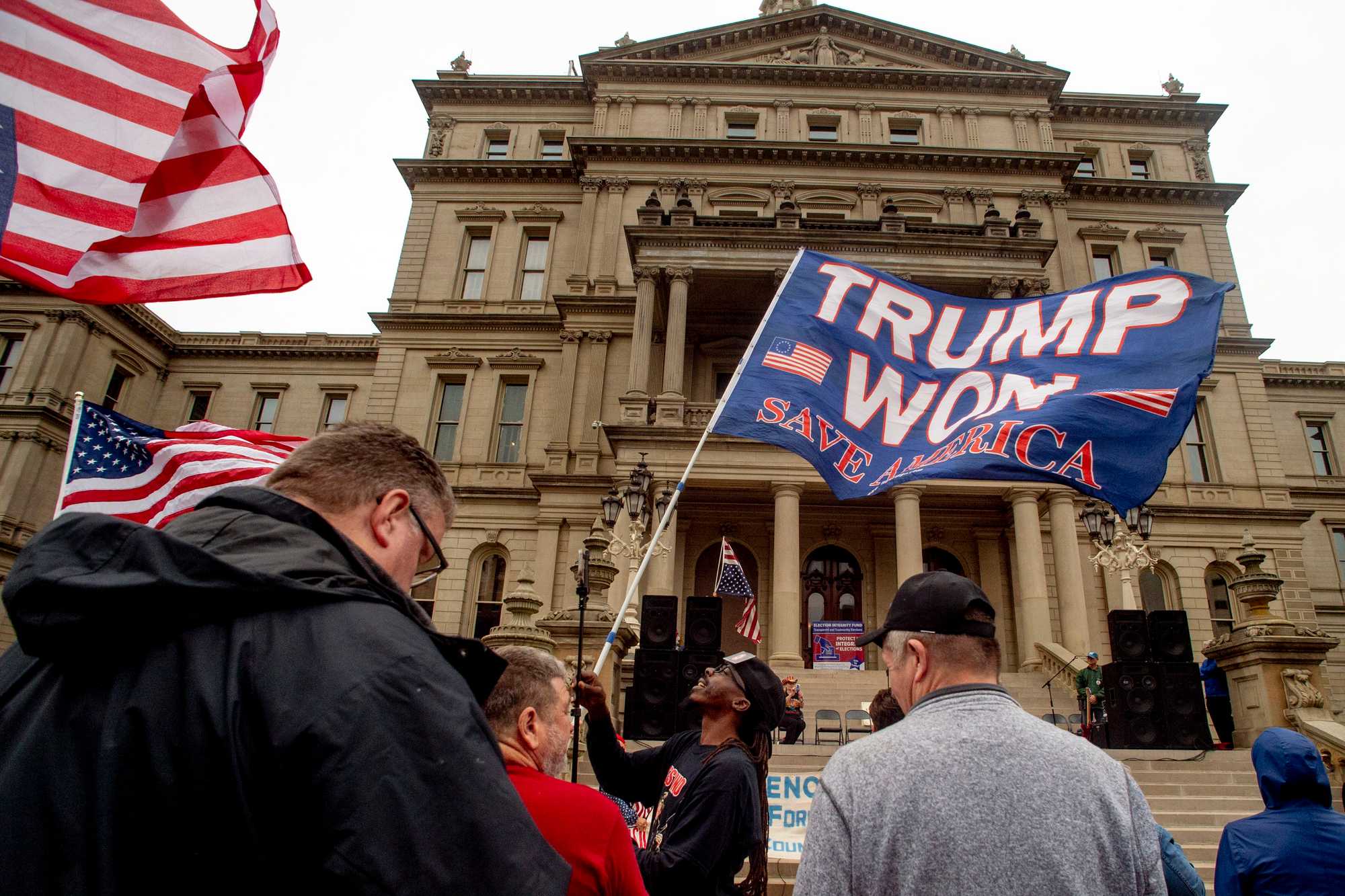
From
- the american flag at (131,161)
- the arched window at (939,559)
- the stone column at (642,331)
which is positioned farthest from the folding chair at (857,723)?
the american flag at (131,161)

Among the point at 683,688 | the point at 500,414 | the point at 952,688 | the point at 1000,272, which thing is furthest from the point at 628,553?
the point at 952,688

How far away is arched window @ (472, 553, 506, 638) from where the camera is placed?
26031 millimetres

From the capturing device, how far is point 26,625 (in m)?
1.14

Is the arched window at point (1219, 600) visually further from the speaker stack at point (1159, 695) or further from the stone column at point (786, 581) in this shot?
the speaker stack at point (1159, 695)

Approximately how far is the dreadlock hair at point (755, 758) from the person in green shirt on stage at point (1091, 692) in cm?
1174

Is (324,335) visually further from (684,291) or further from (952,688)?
(952,688)

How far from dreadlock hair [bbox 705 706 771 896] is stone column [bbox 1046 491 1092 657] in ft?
63.5

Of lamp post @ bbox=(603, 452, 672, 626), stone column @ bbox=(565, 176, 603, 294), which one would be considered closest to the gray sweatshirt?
lamp post @ bbox=(603, 452, 672, 626)

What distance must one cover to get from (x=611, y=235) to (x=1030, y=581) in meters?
18.3

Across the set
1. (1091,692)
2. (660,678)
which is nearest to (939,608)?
(660,678)

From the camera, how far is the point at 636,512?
14.4m

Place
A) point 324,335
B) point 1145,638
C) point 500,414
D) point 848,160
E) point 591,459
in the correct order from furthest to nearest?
point 324,335 → point 848,160 → point 500,414 → point 591,459 → point 1145,638

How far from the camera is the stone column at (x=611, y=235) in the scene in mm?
29047

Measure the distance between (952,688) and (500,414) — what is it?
27.7m
